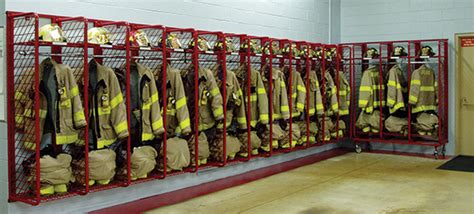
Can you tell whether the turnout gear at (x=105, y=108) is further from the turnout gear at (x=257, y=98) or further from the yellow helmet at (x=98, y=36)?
the turnout gear at (x=257, y=98)

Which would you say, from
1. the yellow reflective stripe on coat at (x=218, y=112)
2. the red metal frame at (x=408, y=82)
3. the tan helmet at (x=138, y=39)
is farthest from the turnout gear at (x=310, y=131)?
the tan helmet at (x=138, y=39)

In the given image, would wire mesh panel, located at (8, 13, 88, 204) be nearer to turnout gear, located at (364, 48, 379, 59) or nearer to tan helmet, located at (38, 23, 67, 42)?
tan helmet, located at (38, 23, 67, 42)

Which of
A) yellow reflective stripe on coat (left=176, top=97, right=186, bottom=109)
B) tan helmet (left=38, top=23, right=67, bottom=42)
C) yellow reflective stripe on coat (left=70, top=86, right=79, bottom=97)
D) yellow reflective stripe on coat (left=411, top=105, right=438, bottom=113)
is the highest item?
tan helmet (left=38, top=23, right=67, bottom=42)

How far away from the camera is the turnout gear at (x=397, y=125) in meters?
9.20

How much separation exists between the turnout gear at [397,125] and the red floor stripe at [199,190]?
1433mm

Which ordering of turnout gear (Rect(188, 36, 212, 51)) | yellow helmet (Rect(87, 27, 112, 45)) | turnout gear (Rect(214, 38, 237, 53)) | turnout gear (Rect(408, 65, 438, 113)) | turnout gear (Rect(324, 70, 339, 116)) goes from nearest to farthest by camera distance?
yellow helmet (Rect(87, 27, 112, 45)), turnout gear (Rect(188, 36, 212, 51)), turnout gear (Rect(214, 38, 237, 53)), turnout gear (Rect(408, 65, 438, 113)), turnout gear (Rect(324, 70, 339, 116))

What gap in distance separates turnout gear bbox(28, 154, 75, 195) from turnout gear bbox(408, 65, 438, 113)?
6062mm

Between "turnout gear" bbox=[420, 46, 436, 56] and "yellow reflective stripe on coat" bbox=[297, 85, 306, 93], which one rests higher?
"turnout gear" bbox=[420, 46, 436, 56]

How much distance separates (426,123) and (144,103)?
5.33 m

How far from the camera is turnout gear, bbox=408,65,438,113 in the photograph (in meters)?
8.88

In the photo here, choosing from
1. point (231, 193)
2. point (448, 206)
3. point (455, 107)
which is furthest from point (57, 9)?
point (455, 107)

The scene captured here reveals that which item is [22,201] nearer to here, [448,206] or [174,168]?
[174,168]

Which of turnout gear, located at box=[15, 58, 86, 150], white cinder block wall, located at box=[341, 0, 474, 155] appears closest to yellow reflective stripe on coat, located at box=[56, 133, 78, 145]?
turnout gear, located at box=[15, 58, 86, 150]

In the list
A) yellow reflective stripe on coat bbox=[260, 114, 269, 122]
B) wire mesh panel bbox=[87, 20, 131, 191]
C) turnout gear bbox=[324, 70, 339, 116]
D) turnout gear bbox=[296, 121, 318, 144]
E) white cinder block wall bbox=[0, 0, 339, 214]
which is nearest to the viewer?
white cinder block wall bbox=[0, 0, 339, 214]
